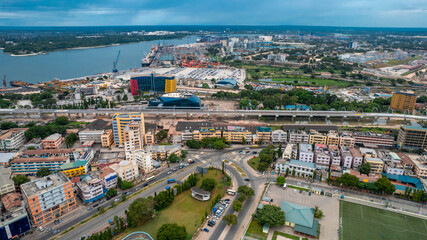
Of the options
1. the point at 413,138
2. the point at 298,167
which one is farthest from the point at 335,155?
the point at 413,138

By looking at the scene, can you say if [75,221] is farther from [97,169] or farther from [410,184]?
[410,184]

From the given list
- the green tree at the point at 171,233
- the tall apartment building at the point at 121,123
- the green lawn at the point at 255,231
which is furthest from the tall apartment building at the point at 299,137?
the green tree at the point at 171,233

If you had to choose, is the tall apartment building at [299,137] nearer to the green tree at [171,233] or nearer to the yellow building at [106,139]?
the green tree at [171,233]

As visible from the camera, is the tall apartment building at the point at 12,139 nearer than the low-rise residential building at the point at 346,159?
No

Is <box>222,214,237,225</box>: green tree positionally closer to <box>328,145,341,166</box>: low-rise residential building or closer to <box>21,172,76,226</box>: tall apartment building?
<box>21,172,76,226</box>: tall apartment building

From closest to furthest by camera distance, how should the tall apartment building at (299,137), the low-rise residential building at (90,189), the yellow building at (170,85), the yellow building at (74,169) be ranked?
the low-rise residential building at (90,189)
the yellow building at (74,169)
the tall apartment building at (299,137)
the yellow building at (170,85)

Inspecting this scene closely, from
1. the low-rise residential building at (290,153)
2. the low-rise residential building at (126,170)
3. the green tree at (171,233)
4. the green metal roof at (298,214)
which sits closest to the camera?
the green tree at (171,233)

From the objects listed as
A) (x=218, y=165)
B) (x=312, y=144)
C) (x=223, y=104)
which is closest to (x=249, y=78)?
(x=223, y=104)
